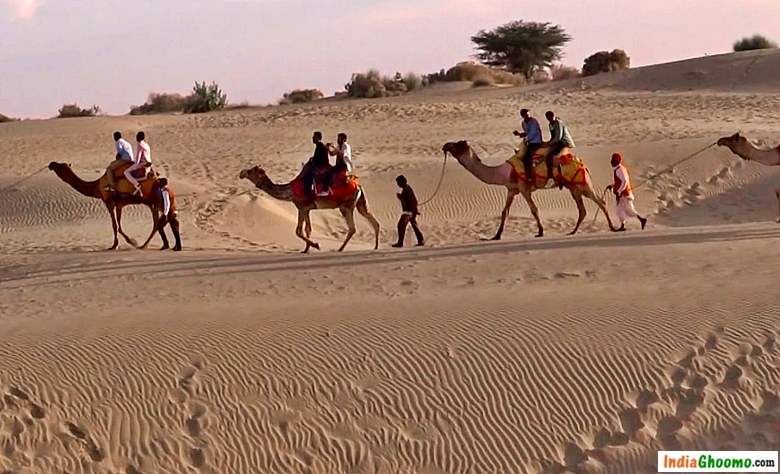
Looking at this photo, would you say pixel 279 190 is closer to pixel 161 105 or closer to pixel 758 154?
pixel 758 154

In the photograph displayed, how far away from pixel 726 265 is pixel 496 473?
17.4 ft

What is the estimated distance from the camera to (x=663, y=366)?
31.5 feet

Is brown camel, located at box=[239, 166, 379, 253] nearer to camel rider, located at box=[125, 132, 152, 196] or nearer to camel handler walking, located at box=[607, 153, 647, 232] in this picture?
camel rider, located at box=[125, 132, 152, 196]

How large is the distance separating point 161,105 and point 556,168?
44276mm

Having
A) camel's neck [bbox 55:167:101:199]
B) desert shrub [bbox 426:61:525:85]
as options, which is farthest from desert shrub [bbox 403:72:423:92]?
camel's neck [bbox 55:167:101:199]

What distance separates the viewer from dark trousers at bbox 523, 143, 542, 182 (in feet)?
57.7

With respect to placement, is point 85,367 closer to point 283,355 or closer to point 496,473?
point 283,355

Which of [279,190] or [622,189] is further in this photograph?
[622,189]

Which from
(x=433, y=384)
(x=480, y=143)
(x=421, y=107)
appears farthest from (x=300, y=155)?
(x=433, y=384)

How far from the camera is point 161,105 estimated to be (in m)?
59.1

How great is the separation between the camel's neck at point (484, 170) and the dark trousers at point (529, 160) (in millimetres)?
452

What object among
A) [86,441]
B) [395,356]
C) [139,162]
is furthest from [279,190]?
[86,441]

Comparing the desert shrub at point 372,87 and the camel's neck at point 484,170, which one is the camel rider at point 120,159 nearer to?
the camel's neck at point 484,170

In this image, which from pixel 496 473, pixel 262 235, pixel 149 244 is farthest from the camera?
pixel 262 235
